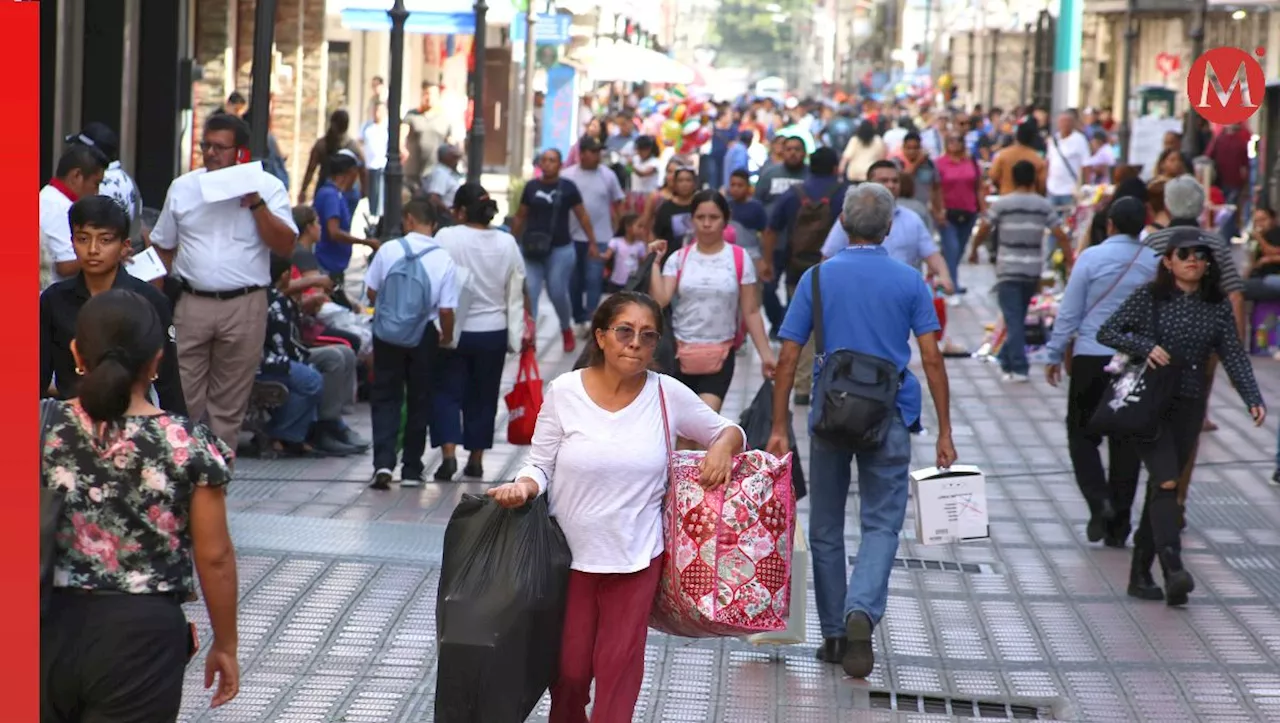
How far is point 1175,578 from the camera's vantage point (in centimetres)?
888

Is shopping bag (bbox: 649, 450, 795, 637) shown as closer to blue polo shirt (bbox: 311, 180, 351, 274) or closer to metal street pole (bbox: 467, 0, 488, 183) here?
blue polo shirt (bbox: 311, 180, 351, 274)

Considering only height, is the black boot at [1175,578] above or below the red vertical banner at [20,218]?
below

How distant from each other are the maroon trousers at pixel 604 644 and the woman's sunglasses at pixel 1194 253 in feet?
12.8

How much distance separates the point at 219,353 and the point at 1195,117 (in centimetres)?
2400

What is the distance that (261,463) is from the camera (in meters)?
12.0

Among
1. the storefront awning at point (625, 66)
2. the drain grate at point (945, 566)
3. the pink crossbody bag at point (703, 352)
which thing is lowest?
the drain grate at point (945, 566)

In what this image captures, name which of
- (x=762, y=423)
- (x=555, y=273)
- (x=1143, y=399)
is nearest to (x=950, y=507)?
(x=762, y=423)

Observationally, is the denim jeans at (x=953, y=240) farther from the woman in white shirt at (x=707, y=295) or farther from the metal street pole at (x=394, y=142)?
the woman in white shirt at (x=707, y=295)

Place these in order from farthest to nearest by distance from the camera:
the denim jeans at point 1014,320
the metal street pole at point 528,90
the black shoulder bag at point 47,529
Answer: the metal street pole at point 528,90, the denim jeans at point 1014,320, the black shoulder bag at point 47,529

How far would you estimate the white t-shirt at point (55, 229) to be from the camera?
8.80 m

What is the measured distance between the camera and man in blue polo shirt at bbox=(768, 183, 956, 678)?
7566mm

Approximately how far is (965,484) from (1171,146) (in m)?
18.1

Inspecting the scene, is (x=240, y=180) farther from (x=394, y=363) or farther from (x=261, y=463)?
(x=261, y=463)

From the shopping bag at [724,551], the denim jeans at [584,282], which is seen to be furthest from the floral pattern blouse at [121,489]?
the denim jeans at [584,282]
